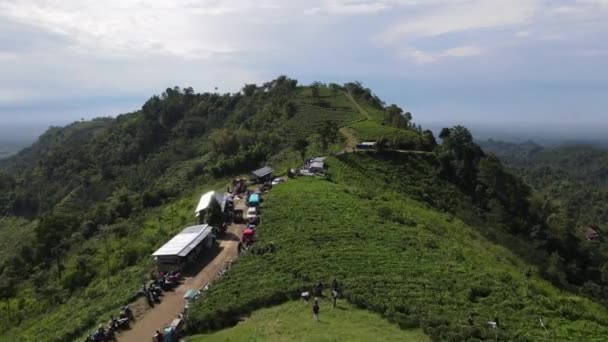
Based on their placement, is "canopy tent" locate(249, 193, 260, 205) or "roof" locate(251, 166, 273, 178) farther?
"roof" locate(251, 166, 273, 178)

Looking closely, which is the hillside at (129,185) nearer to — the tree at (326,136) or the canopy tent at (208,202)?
the tree at (326,136)

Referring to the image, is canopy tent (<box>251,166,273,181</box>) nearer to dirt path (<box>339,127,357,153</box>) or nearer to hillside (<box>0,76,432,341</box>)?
hillside (<box>0,76,432,341</box>)

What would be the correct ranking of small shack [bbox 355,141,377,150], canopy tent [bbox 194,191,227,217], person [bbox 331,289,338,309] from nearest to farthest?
person [bbox 331,289,338,309] → canopy tent [bbox 194,191,227,217] → small shack [bbox 355,141,377,150]

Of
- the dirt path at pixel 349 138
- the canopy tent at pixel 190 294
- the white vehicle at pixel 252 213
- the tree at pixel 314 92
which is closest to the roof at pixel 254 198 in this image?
the white vehicle at pixel 252 213

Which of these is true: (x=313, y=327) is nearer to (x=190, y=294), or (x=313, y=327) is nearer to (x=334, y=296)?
(x=334, y=296)

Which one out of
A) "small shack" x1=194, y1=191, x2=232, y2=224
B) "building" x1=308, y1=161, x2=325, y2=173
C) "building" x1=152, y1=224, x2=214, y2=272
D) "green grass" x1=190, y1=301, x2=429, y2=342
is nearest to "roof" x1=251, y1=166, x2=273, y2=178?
"building" x1=308, y1=161, x2=325, y2=173

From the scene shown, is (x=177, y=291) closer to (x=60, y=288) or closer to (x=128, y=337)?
(x=128, y=337)
